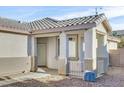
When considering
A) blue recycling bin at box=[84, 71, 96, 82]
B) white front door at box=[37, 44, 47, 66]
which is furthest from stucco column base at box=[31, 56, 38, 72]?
blue recycling bin at box=[84, 71, 96, 82]

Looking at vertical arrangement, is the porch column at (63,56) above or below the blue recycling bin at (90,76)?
above

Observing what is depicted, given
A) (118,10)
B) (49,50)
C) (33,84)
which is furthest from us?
(49,50)

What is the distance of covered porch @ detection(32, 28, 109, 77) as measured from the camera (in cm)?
1155

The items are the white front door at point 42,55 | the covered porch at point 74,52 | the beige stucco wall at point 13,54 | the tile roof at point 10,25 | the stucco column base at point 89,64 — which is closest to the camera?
the stucco column base at point 89,64

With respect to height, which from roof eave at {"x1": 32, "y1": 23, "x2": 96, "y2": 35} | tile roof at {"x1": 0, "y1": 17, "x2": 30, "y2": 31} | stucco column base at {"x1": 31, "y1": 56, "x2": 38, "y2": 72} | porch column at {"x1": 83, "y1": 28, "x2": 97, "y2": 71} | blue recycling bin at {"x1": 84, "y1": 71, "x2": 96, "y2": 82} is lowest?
blue recycling bin at {"x1": 84, "y1": 71, "x2": 96, "y2": 82}

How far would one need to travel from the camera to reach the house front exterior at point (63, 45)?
1159 cm

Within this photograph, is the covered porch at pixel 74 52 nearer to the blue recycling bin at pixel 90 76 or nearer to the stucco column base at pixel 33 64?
the stucco column base at pixel 33 64

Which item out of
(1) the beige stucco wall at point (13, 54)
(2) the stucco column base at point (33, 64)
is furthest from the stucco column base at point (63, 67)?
(1) the beige stucco wall at point (13, 54)

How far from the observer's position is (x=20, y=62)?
44.0 feet

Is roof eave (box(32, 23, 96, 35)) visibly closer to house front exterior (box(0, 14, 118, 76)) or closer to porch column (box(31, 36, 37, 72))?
house front exterior (box(0, 14, 118, 76))
